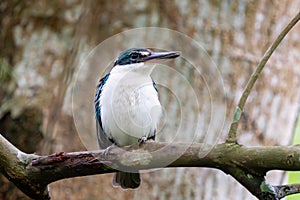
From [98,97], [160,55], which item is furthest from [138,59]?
[98,97]

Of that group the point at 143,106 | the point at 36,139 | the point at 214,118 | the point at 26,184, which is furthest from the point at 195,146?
the point at 36,139

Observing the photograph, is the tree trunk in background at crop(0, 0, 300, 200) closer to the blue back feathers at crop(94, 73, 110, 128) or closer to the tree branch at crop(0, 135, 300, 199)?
the blue back feathers at crop(94, 73, 110, 128)

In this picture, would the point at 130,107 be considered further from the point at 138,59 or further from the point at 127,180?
the point at 127,180

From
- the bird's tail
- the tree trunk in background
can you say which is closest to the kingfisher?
the bird's tail

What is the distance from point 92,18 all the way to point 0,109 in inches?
21.8

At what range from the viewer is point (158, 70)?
2.58m

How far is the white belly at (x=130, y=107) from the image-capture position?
208cm

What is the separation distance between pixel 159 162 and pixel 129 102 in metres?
0.66

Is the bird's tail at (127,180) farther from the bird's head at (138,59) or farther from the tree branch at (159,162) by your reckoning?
the tree branch at (159,162)

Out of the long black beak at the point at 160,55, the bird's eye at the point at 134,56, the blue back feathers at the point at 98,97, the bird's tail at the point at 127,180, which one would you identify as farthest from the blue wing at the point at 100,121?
the long black beak at the point at 160,55

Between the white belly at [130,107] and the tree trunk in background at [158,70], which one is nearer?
the white belly at [130,107]

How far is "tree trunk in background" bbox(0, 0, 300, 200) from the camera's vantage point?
261 cm

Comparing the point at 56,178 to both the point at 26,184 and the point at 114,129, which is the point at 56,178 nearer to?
the point at 26,184

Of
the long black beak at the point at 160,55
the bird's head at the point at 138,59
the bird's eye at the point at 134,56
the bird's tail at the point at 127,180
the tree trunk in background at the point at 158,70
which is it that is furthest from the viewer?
the tree trunk in background at the point at 158,70
